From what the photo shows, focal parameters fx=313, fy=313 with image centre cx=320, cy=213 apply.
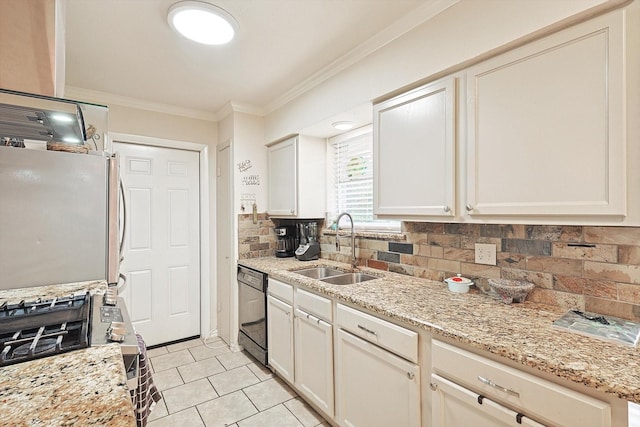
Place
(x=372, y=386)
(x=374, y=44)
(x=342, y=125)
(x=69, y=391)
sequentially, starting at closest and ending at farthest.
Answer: (x=69, y=391) → (x=372, y=386) → (x=374, y=44) → (x=342, y=125)

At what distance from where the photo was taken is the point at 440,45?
163 cm

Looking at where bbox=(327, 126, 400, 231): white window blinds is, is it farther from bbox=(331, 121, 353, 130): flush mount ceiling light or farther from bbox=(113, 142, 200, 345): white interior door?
bbox=(113, 142, 200, 345): white interior door

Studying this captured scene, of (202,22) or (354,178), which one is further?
(354,178)

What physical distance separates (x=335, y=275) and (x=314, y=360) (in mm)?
673

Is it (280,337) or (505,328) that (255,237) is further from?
(505,328)

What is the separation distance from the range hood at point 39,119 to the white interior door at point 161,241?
4.36 ft

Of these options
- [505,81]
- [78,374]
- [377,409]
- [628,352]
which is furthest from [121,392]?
[505,81]

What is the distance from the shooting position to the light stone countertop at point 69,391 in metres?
0.55

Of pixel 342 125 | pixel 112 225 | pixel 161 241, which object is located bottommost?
pixel 161 241

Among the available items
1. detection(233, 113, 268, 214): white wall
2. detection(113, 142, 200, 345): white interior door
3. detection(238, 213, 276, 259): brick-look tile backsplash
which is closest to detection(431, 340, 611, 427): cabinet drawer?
detection(238, 213, 276, 259): brick-look tile backsplash

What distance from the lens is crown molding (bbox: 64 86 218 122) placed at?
2.71 metres

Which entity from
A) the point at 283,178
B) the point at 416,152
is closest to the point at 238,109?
the point at 283,178

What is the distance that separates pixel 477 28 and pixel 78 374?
1.94 meters

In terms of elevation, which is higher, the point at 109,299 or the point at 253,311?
the point at 109,299
